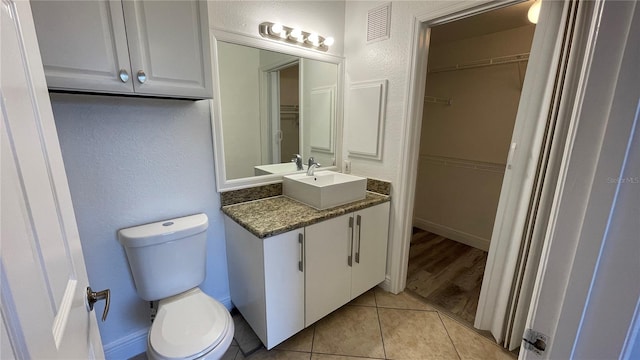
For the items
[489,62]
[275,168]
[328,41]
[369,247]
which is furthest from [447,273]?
[328,41]

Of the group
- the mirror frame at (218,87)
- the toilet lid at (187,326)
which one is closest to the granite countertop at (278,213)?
the mirror frame at (218,87)

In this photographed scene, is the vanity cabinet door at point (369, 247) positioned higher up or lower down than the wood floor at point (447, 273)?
higher up

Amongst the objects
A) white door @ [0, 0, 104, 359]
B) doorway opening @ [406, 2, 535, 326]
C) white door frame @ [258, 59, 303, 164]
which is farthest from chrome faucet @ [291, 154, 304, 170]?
white door @ [0, 0, 104, 359]

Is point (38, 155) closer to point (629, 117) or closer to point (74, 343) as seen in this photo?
point (74, 343)

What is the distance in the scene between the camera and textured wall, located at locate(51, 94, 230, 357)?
1.24 metres

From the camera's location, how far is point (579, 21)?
44.7 inches

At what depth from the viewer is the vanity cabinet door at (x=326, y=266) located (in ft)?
5.06

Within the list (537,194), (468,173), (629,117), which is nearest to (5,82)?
(629,117)

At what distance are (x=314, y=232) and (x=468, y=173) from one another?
2104 mm

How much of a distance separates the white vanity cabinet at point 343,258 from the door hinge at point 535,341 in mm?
1070

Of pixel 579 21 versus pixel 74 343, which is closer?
pixel 74 343

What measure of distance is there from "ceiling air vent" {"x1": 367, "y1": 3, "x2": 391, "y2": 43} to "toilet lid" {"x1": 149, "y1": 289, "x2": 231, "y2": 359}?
1.99m

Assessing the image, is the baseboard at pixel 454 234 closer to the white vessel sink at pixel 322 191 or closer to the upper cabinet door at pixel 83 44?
the white vessel sink at pixel 322 191

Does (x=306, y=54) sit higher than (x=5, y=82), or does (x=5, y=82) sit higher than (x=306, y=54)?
(x=306, y=54)
